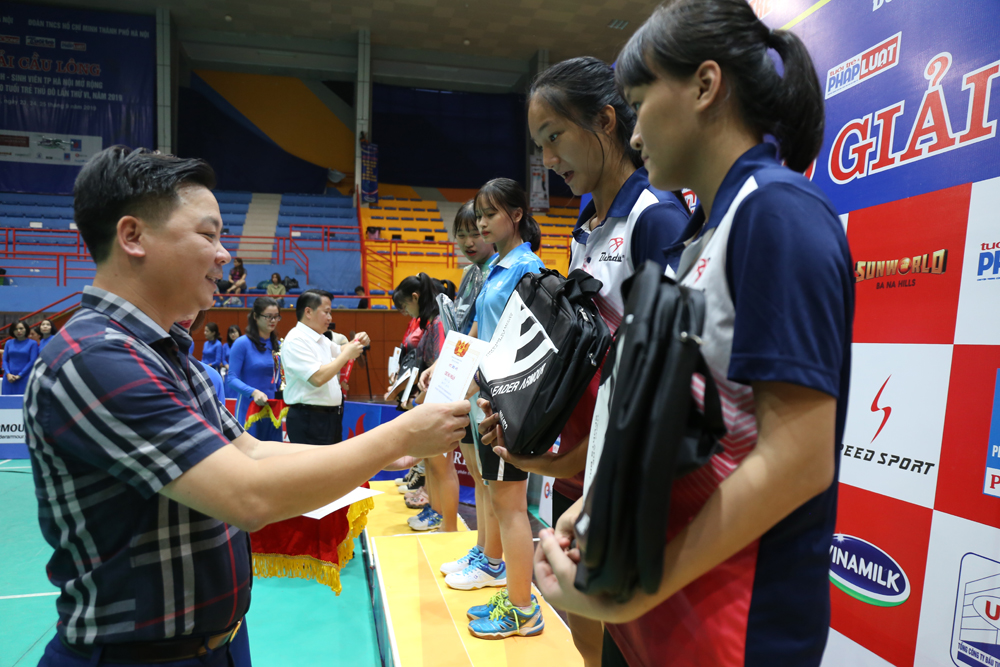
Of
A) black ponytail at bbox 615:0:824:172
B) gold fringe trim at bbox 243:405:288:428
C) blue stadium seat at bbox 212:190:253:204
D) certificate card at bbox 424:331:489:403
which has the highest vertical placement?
blue stadium seat at bbox 212:190:253:204

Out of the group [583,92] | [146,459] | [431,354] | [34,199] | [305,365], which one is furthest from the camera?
[34,199]

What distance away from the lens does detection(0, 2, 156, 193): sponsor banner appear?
13031mm

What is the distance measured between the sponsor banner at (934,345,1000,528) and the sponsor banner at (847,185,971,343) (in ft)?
0.33

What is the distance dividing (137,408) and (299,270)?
39.9 feet

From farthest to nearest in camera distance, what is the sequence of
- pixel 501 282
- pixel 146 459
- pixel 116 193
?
pixel 501 282 → pixel 116 193 → pixel 146 459

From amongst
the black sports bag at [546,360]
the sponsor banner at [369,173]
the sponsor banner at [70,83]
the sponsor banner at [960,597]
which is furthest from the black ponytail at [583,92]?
the sponsor banner at [369,173]

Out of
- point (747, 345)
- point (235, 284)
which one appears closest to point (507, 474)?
point (747, 345)

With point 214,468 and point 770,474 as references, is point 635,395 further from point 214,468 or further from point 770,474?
point 214,468

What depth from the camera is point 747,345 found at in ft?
1.88

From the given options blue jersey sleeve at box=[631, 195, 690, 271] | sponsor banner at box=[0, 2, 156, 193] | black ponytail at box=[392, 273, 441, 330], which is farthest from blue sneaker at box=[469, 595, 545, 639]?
sponsor banner at box=[0, 2, 156, 193]

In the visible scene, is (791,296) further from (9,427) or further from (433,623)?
(9,427)

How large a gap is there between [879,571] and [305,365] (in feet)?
10.9

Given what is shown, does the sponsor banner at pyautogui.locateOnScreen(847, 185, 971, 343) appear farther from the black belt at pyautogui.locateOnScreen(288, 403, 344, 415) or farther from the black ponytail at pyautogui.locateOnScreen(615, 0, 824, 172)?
the black belt at pyautogui.locateOnScreen(288, 403, 344, 415)

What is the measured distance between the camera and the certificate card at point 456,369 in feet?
4.05
